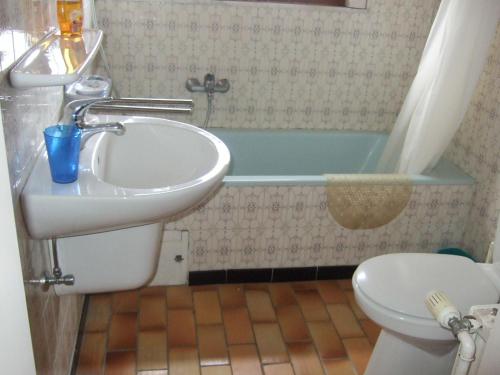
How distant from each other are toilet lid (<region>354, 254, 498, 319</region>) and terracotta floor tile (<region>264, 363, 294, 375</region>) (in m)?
0.47

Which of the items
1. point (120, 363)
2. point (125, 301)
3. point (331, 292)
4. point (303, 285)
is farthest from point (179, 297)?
point (331, 292)

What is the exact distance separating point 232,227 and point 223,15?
1117mm

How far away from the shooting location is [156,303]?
2301 millimetres

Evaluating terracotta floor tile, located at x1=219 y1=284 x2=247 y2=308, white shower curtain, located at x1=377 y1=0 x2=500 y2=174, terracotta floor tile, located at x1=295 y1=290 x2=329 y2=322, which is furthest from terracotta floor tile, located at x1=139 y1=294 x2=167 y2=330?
white shower curtain, located at x1=377 y1=0 x2=500 y2=174

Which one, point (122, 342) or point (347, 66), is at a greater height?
point (347, 66)

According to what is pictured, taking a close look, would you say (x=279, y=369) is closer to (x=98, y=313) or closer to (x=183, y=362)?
(x=183, y=362)

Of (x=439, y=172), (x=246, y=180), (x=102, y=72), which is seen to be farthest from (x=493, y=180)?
(x=102, y=72)

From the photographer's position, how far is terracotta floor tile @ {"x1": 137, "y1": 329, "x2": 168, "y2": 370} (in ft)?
6.46

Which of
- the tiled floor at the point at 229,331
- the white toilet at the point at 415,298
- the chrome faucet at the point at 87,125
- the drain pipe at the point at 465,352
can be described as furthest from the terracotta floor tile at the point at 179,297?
the drain pipe at the point at 465,352

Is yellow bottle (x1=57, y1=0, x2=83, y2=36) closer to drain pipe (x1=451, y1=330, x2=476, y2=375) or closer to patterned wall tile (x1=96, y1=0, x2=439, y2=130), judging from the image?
patterned wall tile (x1=96, y1=0, x2=439, y2=130)

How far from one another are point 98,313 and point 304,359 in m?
0.85

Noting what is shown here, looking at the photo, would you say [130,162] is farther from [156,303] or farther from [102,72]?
[102,72]

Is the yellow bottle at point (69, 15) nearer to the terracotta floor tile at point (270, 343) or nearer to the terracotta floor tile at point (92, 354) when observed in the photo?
the terracotta floor tile at point (92, 354)

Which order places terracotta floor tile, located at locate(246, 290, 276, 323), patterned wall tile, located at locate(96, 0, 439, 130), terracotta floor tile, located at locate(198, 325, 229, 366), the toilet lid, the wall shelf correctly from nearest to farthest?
the wall shelf, the toilet lid, terracotta floor tile, located at locate(198, 325, 229, 366), terracotta floor tile, located at locate(246, 290, 276, 323), patterned wall tile, located at locate(96, 0, 439, 130)
